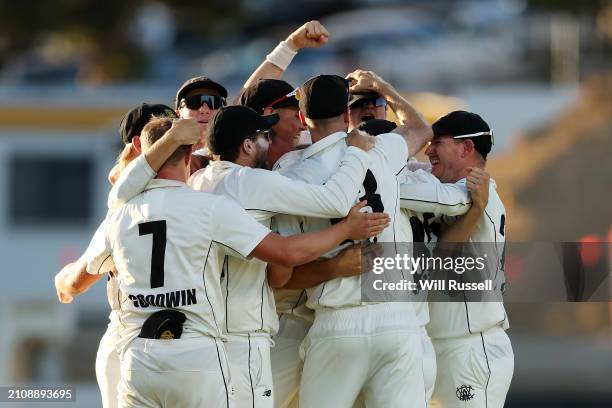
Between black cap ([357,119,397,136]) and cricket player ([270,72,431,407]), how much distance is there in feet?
1.34

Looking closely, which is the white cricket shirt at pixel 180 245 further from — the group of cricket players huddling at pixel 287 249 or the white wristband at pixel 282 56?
the white wristband at pixel 282 56

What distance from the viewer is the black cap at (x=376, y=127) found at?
856 centimetres

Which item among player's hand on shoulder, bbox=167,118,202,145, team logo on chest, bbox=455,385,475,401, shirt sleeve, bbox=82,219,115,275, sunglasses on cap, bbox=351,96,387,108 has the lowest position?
team logo on chest, bbox=455,385,475,401

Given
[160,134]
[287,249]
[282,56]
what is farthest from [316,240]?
[282,56]

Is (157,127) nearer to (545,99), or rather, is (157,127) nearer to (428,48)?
(545,99)

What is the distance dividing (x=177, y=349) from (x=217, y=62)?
116ft

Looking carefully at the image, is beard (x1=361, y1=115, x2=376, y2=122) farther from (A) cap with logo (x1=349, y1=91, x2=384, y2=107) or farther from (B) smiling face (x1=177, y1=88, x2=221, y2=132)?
(B) smiling face (x1=177, y1=88, x2=221, y2=132)

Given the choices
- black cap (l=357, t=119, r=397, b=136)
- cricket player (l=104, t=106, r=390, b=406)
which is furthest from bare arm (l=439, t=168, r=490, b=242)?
cricket player (l=104, t=106, r=390, b=406)

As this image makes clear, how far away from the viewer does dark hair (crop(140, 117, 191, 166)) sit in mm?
7566

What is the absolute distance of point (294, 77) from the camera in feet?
116

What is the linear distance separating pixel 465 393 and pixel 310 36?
7.97 feet

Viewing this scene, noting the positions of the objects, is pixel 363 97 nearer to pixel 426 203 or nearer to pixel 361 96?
pixel 361 96

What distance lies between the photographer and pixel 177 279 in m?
7.47

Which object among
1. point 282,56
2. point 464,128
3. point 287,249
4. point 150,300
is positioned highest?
point 282,56
